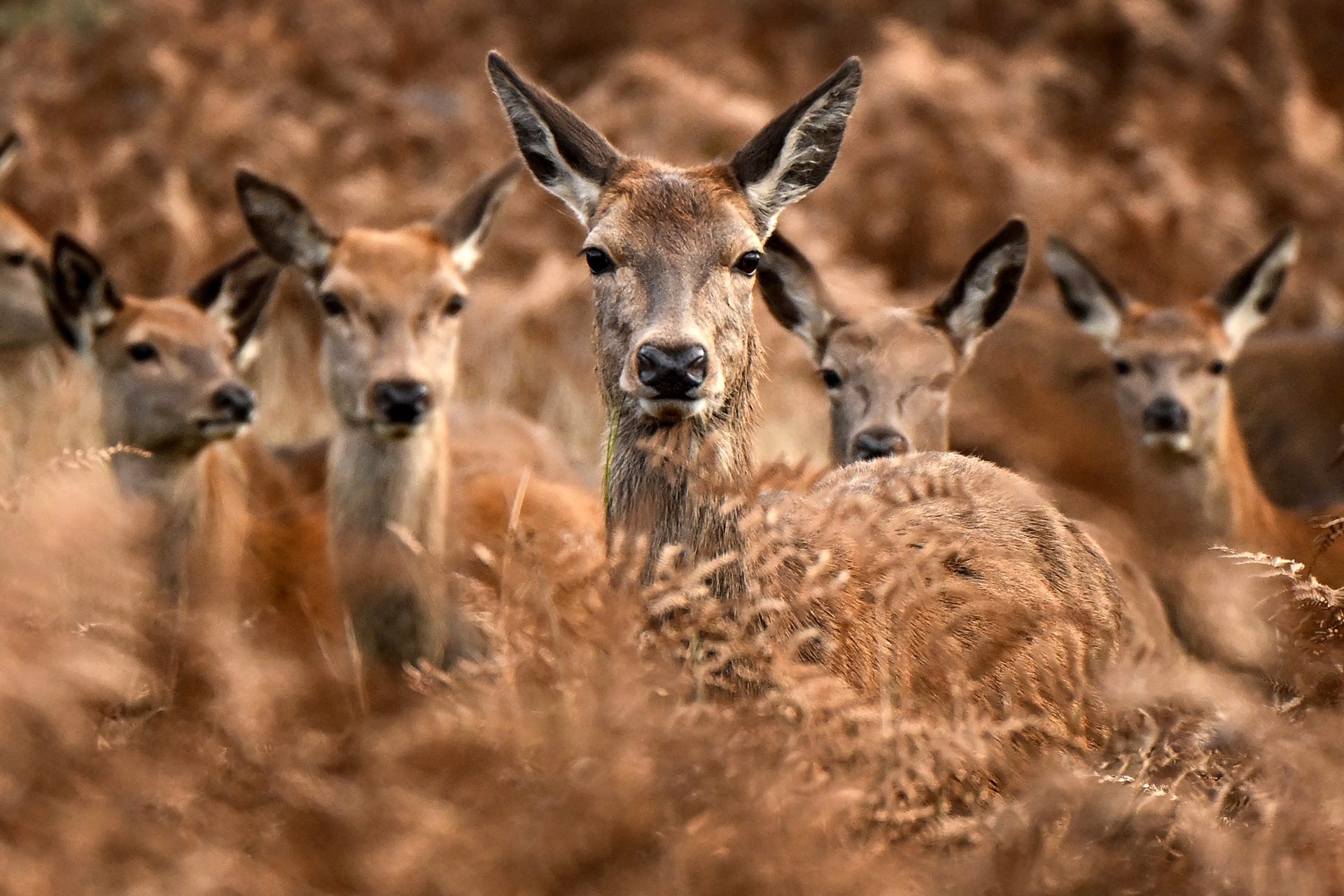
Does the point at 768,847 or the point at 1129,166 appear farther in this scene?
the point at 1129,166

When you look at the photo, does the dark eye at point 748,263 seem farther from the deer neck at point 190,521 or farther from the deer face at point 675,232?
the deer neck at point 190,521

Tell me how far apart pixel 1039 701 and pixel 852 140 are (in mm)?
8954

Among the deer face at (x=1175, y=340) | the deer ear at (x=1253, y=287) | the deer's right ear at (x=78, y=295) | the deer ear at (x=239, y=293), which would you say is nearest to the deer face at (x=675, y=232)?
the deer's right ear at (x=78, y=295)

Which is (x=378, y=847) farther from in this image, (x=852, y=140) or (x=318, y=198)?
(x=852, y=140)

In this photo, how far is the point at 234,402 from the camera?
6863 millimetres

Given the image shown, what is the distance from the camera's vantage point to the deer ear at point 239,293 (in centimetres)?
768

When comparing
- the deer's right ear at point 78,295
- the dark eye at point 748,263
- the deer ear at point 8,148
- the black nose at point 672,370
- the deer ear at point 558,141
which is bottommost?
the deer's right ear at point 78,295

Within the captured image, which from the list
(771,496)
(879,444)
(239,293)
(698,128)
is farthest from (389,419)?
(698,128)

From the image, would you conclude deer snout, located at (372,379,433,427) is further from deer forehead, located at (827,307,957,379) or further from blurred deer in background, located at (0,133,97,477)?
blurred deer in background, located at (0,133,97,477)

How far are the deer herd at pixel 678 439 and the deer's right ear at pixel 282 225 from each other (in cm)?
1

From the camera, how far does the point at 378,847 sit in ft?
9.31

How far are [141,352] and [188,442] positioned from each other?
470 mm

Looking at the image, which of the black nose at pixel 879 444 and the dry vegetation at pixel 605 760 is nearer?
the dry vegetation at pixel 605 760

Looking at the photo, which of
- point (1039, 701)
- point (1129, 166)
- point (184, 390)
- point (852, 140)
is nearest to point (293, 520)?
point (184, 390)
